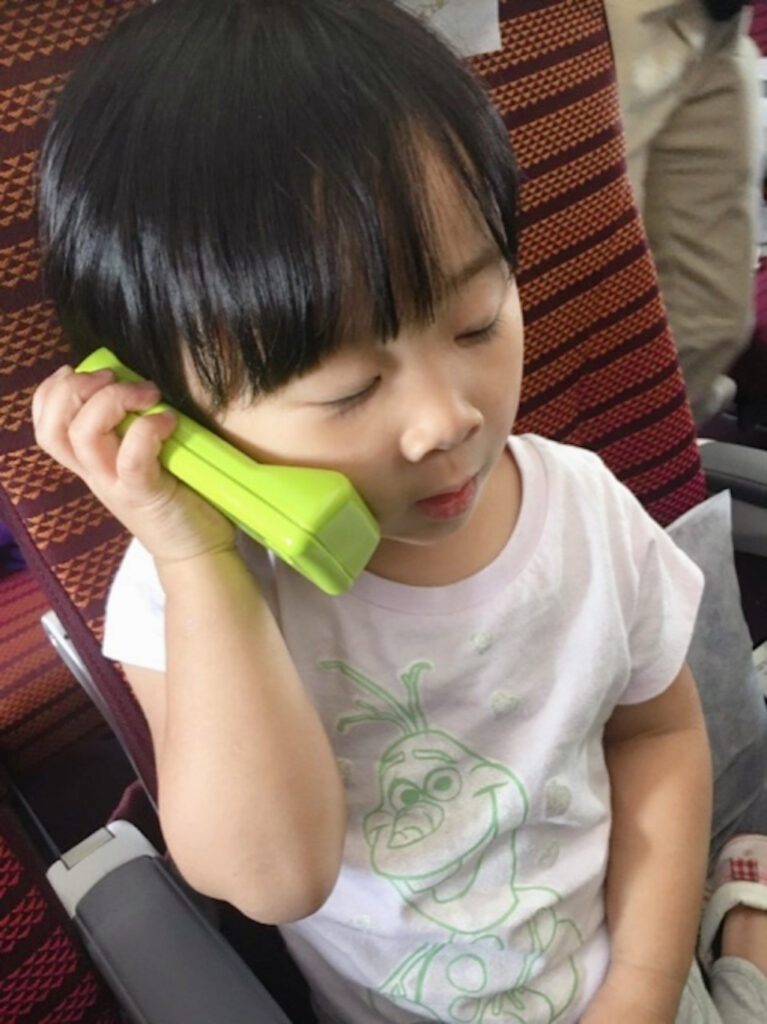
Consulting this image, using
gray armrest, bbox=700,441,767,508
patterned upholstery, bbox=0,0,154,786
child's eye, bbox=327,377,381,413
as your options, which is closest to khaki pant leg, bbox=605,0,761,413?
gray armrest, bbox=700,441,767,508

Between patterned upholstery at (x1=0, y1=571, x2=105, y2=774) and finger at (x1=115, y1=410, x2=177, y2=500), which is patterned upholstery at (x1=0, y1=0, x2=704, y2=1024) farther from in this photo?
finger at (x1=115, y1=410, x2=177, y2=500)

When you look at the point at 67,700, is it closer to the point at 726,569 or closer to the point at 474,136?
the point at 726,569

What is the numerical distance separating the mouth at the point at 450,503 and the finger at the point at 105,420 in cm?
17

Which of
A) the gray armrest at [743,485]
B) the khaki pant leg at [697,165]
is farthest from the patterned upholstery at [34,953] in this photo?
the khaki pant leg at [697,165]

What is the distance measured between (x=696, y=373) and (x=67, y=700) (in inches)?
42.2

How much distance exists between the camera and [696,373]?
1.63 meters

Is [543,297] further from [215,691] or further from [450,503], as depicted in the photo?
[215,691]

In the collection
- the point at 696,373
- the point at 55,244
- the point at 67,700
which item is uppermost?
the point at 55,244

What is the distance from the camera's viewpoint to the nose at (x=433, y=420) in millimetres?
529

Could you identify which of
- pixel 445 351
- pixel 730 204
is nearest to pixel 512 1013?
pixel 445 351

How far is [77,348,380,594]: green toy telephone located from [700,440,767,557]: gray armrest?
2.47ft

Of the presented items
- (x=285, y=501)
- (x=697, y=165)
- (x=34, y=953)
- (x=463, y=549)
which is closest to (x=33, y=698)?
(x=34, y=953)

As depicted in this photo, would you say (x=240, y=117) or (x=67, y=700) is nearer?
(x=240, y=117)

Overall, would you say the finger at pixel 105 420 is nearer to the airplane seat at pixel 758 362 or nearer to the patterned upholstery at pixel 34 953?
the patterned upholstery at pixel 34 953
